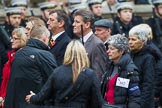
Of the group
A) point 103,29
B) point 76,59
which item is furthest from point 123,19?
point 76,59

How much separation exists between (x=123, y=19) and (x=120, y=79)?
617 cm

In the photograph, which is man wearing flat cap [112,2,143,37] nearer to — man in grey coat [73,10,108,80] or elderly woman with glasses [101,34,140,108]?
man in grey coat [73,10,108,80]

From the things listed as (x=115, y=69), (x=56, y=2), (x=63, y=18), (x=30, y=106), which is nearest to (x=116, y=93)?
(x=115, y=69)

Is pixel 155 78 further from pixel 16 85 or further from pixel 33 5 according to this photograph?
pixel 33 5

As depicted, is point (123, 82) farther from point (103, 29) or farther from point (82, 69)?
point (103, 29)

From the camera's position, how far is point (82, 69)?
1044cm

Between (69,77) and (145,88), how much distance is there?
2281mm

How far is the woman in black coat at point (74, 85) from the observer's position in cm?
1038

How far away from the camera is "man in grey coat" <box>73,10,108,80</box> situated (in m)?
12.4

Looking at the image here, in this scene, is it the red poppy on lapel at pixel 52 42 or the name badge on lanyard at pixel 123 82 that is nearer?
the name badge on lanyard at pixel 123 82

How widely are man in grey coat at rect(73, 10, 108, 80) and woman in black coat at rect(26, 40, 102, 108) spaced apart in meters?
1.89

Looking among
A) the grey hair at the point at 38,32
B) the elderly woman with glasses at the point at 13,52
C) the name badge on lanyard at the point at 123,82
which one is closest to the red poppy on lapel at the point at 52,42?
the elderly woman with glasses at the point at 13,52

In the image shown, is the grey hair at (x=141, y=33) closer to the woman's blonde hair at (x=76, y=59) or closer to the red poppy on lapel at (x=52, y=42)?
the red poppy on lapel at (x=52, y=42)

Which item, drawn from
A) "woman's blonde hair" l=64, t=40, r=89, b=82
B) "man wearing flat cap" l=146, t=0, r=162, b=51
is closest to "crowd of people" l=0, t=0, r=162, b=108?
"woman's blonde hair" l=64, t=40, r=89, b=82
